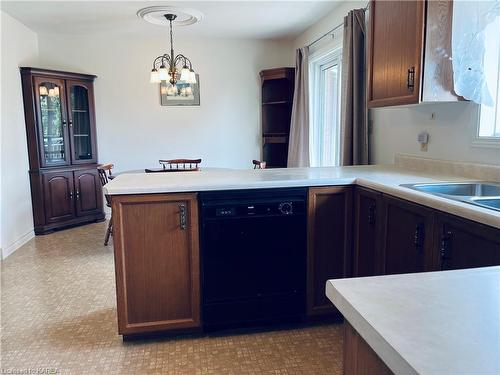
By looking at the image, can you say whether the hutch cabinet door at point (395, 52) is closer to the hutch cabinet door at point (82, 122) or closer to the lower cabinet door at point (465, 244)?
the lower cabinet door at point (465, 244)

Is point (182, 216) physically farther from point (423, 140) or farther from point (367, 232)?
point (423, 140)

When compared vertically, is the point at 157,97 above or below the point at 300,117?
above

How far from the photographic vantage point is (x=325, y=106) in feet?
14.5

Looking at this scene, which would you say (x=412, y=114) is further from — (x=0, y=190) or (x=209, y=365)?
(x=0, y=190)

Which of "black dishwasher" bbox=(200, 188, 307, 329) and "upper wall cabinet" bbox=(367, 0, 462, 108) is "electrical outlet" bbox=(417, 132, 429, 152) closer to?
"upper wall cabinet" bbox=(367, 0, 462, 108)

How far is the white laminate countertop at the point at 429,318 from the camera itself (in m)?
0.53

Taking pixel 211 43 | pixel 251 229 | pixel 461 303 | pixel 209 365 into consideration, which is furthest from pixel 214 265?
pixel 211 43

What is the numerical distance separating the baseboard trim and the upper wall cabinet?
3656 millimetres

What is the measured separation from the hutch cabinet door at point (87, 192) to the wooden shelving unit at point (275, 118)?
7.50ft

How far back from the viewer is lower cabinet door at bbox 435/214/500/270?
131cm

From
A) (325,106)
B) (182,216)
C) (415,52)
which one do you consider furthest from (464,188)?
(325,106)

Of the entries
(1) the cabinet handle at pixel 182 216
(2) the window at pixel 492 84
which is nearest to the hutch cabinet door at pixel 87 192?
(1) the cabinet handle at pixel 182 216

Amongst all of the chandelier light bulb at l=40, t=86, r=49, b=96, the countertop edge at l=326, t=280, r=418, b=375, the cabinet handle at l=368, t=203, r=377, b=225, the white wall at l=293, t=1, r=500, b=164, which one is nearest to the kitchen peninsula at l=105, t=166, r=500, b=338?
the cabinet handle at l=368, t=203, r=377, b=225

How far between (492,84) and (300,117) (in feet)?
8.61
